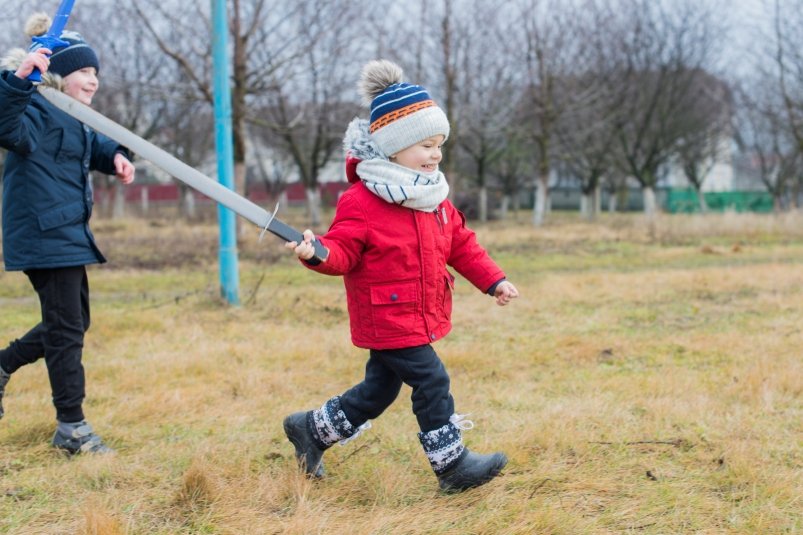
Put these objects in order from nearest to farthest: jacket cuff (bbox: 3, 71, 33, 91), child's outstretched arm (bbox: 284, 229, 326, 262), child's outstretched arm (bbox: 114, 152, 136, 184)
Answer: child's outstretched arm (bbox: 284, 229, 326, 262) → jacket cuff (bbox: 3, 71, 33, 91) → child's outstretched arm (bbox: 114, 152, 136, 184)

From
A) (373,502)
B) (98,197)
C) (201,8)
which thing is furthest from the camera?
(98,197)

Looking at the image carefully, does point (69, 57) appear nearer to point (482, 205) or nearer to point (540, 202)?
point (540, 202)

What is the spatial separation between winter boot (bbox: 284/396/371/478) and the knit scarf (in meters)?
0.80

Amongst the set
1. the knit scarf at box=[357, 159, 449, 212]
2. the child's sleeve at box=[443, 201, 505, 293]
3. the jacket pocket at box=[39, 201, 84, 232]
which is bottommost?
the child's sleeve at box=[443, 201, 505, 293]

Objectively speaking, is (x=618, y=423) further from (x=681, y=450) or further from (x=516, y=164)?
(x=516, y=164)

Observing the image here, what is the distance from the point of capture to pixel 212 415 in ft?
12.4

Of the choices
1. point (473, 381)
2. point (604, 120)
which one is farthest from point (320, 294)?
point (604, 120)

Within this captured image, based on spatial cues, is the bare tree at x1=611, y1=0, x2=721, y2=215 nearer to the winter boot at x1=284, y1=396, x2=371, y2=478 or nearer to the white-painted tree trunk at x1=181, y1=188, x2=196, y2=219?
the white-painted tree trunk at x1=181, y1=188, x2=196, y2=219

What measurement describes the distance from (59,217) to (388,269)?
143cm

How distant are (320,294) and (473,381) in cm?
342

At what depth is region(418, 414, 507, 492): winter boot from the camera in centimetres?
272

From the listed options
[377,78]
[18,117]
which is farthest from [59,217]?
[377,78]

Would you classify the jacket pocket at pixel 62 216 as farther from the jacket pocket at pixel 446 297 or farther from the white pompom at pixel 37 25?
the jacket pocket at pixel 446 297

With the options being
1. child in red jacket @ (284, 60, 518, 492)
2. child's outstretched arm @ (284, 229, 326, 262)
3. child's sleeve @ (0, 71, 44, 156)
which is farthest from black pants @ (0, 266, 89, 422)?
child's outstretched arm @ (284, 229, 326, 262)
